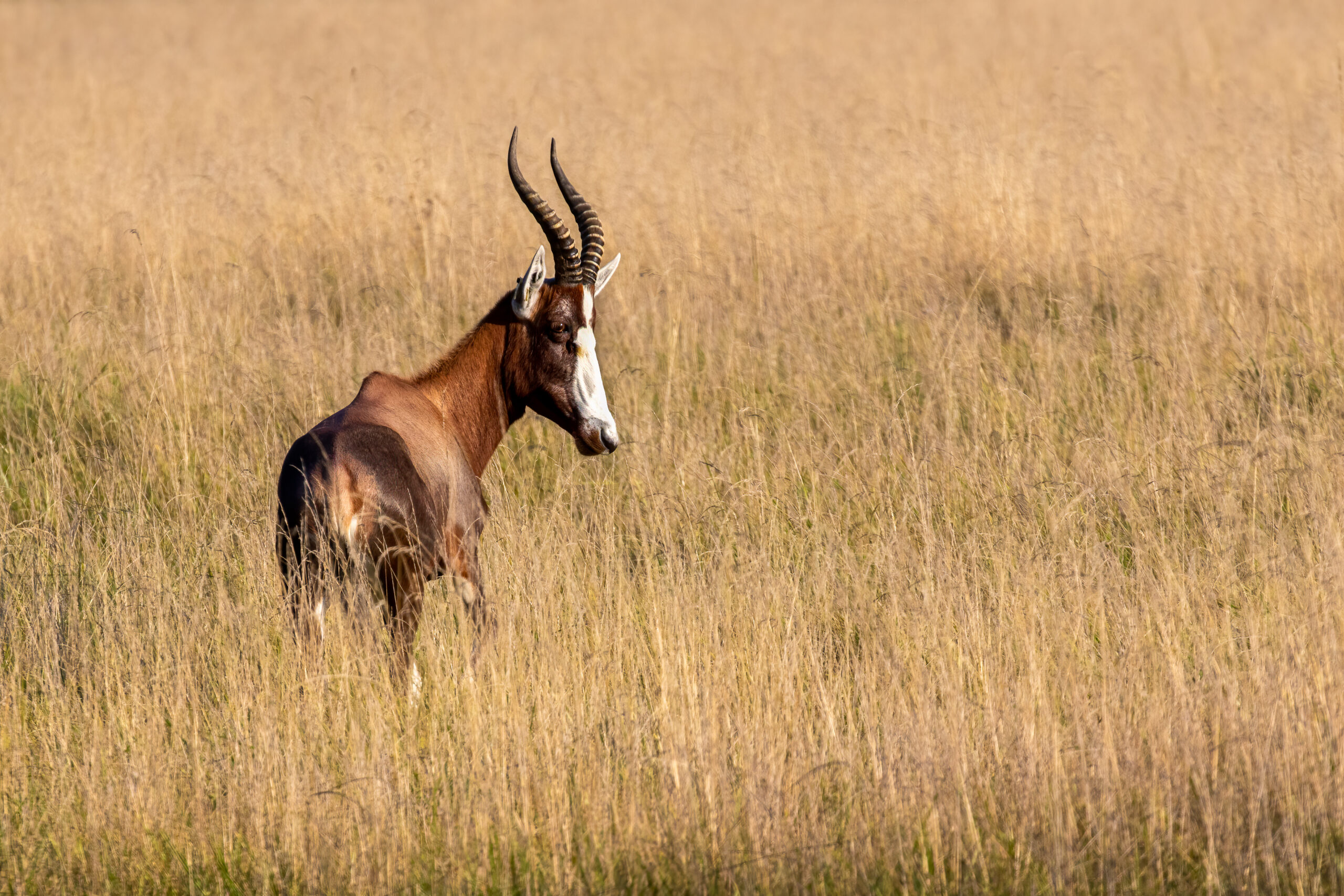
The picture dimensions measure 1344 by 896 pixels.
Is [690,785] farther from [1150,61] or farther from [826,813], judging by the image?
[1150,61]

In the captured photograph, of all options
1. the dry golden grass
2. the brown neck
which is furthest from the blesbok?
the dry golden grass

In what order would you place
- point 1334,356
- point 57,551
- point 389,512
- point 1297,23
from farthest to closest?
point 1297,23
point 1334,356
point 57,551
point 389,512

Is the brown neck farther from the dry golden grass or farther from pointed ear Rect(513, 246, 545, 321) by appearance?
the dry golden grass

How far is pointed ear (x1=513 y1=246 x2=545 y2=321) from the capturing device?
5.20m

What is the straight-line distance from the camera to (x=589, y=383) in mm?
5246

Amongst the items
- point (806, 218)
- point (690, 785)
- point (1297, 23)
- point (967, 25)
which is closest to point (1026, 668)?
point (690, 785)

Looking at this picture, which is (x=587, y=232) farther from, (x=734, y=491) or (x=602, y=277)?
(x=734, y=491)

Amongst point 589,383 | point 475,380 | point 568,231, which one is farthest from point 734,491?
point 568,231

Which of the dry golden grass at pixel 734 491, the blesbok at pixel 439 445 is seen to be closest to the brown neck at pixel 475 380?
the blesbok at pixel 439 445

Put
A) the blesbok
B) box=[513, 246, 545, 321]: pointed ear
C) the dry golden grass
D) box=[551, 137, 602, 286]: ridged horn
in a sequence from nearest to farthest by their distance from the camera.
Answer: the dry golden grass → the blesbok → box=[513, 246, 545, 321]: pointed ear → box=[551, 137, 602, 286]: ridged horn

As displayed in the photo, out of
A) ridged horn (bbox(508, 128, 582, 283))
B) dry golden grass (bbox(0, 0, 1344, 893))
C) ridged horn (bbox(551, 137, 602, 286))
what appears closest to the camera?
dry golden grass (bbox(0, 0, 1344, 893))

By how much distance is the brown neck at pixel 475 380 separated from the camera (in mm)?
5418

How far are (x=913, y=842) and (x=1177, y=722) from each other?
3.19ft

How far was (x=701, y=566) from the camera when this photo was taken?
5.73m
